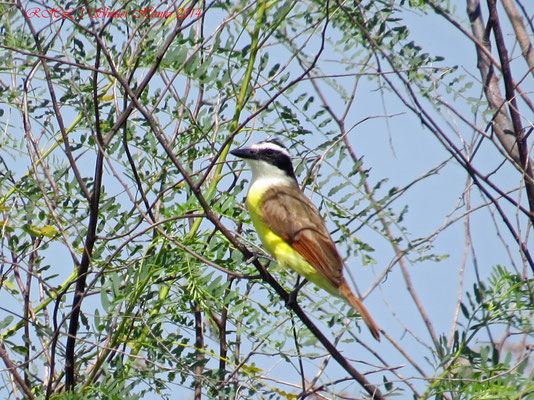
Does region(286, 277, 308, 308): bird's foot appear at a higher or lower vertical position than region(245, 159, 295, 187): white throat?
lower

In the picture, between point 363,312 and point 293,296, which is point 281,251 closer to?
point 293,296

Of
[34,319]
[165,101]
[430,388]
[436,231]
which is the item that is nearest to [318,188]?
[436,231]

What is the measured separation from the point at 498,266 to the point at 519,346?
3.08ft

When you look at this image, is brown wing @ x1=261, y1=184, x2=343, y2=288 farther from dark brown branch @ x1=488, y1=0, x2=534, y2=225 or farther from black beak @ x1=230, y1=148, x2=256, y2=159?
dark brown branch @ x1=488, y1=0, x2=534, y2=225

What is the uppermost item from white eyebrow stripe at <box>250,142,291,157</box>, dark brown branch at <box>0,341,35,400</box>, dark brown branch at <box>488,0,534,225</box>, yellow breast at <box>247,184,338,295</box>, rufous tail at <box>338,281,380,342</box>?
white eyebrow stripe at <box>250,142,291,157</box>

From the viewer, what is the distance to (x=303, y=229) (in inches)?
147

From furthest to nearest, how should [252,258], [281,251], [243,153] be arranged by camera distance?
[243,153], [281,251], [252,258]

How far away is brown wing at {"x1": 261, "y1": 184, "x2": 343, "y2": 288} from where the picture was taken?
11.8 feet

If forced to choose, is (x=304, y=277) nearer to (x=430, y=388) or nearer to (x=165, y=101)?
(x=165, y=101)

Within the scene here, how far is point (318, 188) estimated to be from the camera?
10.7 ft

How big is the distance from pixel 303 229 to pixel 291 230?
56mm

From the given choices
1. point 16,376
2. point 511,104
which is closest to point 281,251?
point 511,104

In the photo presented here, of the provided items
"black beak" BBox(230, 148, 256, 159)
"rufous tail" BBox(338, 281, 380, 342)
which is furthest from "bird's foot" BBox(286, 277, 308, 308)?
"black beak" BBox(230, 148, 256, 159)

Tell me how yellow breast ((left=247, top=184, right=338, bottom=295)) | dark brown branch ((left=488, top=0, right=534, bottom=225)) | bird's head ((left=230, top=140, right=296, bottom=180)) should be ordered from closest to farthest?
dark brown branch ((left=488, top=0, right=534, bottom=225)) → yellow breast ((left=247, top=184, right=338, bottom=295)) → bird's head ((left=230, top=140, right=296, bottom=180))
